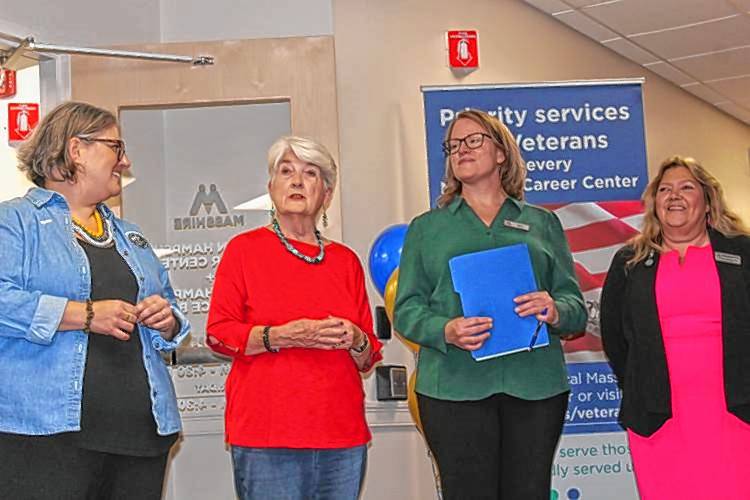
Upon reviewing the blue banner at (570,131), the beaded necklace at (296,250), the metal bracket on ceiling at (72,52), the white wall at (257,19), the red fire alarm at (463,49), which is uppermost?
the white wall at (257,19)

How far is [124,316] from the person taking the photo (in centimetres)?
224

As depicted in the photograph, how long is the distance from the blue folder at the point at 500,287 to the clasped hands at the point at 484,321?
1.1 inches

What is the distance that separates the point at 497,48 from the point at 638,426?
249 cm

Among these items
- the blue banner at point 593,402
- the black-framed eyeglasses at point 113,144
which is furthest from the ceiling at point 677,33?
the black-framed eyeglasses at point 113,144

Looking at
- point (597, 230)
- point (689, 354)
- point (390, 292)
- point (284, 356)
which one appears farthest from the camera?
point (597, 230)

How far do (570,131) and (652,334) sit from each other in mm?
1349

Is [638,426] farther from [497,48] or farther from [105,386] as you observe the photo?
[497,48]

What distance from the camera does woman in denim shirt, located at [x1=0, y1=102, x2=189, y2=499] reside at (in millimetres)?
2164

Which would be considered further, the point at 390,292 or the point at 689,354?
the point at 390,292

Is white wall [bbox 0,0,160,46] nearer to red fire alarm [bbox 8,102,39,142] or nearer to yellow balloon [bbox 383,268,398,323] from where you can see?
red fire alarm [bbox 8,102,39,142]

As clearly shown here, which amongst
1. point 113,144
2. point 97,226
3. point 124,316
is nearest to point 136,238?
point 97,226

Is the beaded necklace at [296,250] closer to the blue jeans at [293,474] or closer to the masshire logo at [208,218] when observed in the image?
the blue jeans at [293,474]

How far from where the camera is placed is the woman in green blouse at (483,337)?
2.53 metres

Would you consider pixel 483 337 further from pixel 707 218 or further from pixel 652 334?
pixel 707 218
